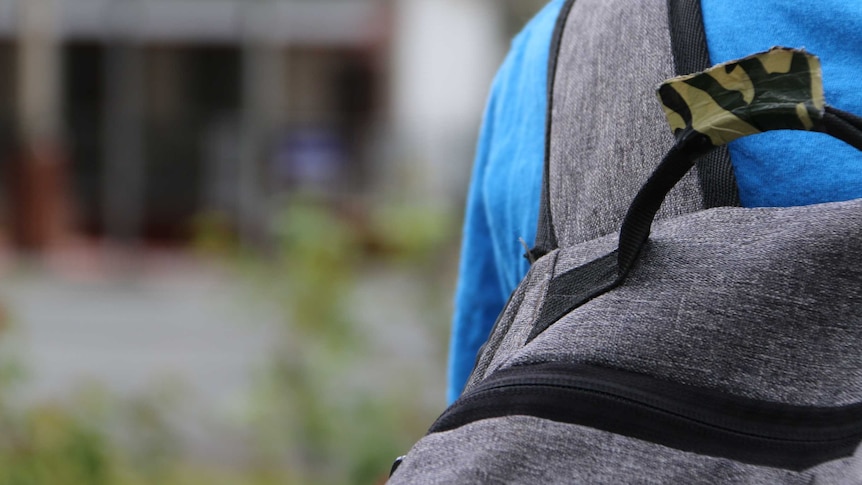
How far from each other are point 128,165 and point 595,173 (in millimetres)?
10674

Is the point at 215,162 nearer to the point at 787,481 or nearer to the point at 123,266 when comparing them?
the point at 123,266

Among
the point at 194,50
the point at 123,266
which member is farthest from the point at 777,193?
the point at 194,50

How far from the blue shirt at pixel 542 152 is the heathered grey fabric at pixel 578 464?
0.77 feet

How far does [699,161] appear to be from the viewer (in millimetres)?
785

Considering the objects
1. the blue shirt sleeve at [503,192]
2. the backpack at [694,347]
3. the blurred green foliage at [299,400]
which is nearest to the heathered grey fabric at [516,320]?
the backpack at [694,347]

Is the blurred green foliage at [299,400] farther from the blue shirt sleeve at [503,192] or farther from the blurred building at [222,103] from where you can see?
the blurred building at [222,103]

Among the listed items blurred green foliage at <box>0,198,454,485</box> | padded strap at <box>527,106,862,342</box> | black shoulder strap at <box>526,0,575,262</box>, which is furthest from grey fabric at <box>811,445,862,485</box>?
blurred green foliage at <box>0,198,454,485</box>

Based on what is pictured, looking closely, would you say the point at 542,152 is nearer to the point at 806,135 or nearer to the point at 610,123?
the point at 610,123

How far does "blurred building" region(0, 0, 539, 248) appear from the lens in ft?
35.9

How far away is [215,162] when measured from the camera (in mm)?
11609

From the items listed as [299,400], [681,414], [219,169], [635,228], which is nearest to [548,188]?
[635,228]

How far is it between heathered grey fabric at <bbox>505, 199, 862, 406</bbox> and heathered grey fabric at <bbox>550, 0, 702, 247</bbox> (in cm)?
9

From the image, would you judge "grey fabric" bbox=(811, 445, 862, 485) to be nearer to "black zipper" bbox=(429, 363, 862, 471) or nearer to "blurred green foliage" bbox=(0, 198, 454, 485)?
"black zipper" bbox=(429, 363, 862, 471)

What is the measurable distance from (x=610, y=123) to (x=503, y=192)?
0.19 m
